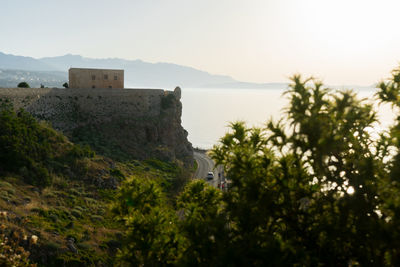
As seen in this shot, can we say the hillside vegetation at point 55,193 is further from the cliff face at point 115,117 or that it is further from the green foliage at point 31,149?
the cliff face at point 115,117

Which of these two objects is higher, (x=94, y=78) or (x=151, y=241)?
(x=94, y=78)

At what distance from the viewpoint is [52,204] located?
25219 mm

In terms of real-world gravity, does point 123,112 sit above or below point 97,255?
Answer: above

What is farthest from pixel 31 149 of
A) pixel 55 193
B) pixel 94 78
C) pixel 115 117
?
pixel 94 78

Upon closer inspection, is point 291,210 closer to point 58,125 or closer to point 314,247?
point 314,247

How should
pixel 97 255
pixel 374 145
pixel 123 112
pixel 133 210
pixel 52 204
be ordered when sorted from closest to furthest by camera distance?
pixel 374 145 → pixel 133 210 → pixel 97 255 → pixel 52 204 → pixel 123 112

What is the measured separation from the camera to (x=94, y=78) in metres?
50.6

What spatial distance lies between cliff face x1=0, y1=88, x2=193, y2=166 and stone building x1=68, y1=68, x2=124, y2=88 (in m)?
3.19

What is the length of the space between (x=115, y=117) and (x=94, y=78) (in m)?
7.14

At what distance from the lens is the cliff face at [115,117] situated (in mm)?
40531

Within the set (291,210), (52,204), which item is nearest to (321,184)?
(291,210)

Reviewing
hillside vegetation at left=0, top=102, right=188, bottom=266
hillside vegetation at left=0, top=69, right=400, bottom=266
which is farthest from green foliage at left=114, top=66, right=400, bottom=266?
hillside vegetation at left=0, top=102, right=188, bottom=266

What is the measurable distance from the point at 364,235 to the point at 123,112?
46.1 meters

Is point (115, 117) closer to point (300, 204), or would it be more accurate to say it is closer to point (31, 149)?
point (31, 149)
